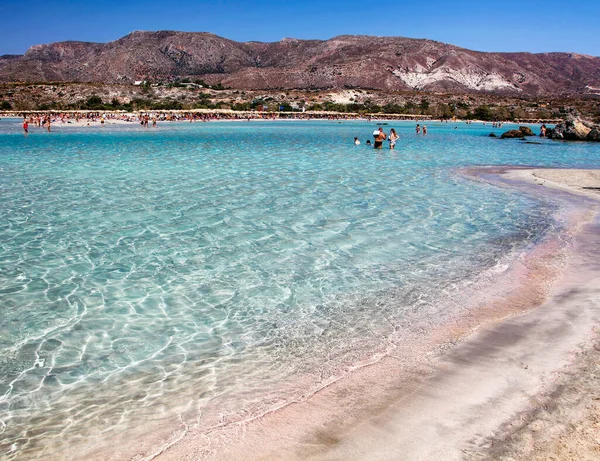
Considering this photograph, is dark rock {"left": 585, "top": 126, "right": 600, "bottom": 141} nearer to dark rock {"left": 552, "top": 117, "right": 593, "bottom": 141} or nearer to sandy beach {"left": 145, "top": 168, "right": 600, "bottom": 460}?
dark rock {"left": 552, "top": 117, "right": 593, "bottom": 141}

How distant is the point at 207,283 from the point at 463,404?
463 centimetres

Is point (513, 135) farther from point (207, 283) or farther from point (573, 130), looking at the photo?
point (207, 283)

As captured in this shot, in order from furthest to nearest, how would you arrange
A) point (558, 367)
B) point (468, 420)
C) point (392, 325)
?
point (392, 325), point (558, 367), point (468, 420)

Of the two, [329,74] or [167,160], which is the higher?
[329,74]

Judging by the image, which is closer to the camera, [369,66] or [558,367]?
[558,367]

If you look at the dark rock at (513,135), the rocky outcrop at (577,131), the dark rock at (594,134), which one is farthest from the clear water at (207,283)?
the dark rock at (513,135)

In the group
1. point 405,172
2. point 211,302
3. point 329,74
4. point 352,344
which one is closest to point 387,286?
point 352,344

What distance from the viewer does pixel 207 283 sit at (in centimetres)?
824

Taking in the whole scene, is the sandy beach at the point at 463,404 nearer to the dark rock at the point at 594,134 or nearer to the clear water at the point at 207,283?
the clear water at the point at 207,283

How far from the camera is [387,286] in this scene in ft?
27.2

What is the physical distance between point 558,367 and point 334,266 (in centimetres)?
435

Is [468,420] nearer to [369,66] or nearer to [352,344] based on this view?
[352,344]

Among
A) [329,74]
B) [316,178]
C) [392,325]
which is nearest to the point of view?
[392,325]

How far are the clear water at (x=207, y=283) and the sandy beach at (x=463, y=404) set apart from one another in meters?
0.42
